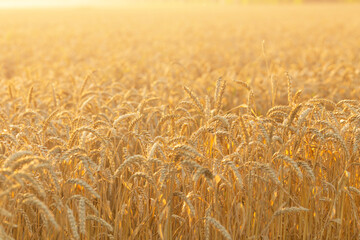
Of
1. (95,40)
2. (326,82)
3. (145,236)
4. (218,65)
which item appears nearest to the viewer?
(145,236)

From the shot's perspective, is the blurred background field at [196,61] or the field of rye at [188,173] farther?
the blurred background field at [196,61]

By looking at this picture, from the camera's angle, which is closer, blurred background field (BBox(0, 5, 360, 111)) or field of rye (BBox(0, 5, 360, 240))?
field of rye (BBox(0, 5, 360, 240))

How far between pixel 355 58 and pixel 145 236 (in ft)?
27.7

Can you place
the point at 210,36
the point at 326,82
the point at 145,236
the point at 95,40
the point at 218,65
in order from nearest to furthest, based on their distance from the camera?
the point at 145,236 → the point at 326,82 → the point at 218,65 → the point at 95,40 → the point at 210,36

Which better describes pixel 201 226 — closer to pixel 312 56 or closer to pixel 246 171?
pixel 246 171

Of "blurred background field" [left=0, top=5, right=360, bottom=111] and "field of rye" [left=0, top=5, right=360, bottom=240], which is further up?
"field of rye" [left=0, top=5, right=360, bottom=240]

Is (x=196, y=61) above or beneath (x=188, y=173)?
beneath

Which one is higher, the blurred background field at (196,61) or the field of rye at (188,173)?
the field of rye at (188,173)

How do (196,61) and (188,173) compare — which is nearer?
(188,173)

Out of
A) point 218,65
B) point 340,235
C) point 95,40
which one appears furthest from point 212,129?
point 95,40

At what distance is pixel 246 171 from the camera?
276 centimetres

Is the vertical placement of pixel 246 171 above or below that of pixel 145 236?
above

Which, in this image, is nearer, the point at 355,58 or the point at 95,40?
the point at 355,58

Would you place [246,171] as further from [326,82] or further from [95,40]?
[95,40]
